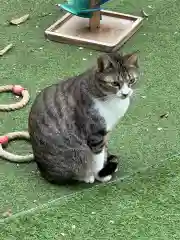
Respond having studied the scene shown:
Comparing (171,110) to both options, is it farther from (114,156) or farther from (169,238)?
(169,238)

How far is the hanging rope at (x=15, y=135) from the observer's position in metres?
3.25

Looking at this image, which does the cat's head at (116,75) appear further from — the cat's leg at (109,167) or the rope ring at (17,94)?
the rope ring at (17,94)

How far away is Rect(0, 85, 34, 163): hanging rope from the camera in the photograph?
10.6 feet

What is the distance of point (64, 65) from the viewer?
4.19 metres

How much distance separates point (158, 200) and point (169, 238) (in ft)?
0.88

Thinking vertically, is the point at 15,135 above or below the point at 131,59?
below

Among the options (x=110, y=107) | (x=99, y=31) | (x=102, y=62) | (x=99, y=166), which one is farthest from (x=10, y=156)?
(x=99, y=31)

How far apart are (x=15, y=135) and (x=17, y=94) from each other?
0.52 m

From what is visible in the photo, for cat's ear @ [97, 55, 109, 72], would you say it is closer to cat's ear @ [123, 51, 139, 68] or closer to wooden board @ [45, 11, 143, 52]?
cat's ear @ [123, 51, 139, 68]

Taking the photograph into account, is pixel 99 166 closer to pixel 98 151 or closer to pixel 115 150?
pixel 98 151

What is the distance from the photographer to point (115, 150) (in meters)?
3.36

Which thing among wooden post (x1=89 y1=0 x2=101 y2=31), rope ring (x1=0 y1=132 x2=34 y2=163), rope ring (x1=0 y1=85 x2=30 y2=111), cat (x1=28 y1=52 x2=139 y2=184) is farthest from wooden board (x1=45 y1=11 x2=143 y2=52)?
cat (x1=28 y1=52 x2=139 y2=184)

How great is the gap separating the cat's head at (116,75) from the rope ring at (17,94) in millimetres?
976

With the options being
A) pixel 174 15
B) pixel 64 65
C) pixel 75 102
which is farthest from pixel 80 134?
pixel 174 15
